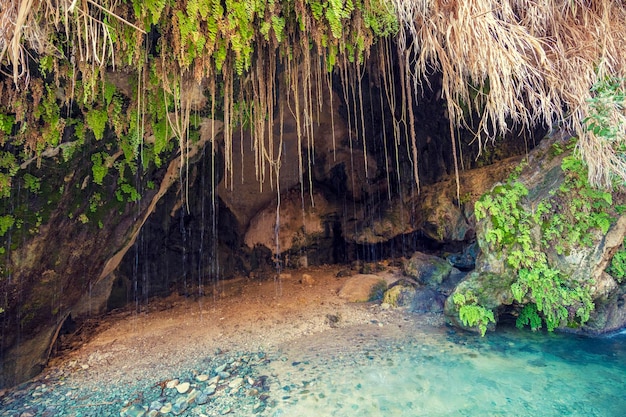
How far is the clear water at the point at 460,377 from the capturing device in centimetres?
379

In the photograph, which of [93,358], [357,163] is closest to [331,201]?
[357,163]

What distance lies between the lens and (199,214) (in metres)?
10.3

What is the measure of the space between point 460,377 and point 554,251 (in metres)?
2.54

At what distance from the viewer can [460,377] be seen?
171 inches

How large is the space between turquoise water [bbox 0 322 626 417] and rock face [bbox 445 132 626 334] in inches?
19.0

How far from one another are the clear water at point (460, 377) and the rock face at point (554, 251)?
468 mm

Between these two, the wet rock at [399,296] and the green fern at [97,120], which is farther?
the wet rock at [399,296]

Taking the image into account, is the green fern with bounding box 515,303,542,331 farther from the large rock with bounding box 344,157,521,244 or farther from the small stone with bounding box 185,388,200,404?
the small stone with bounding box 185,388,200,404

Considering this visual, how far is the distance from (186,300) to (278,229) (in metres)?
3.68

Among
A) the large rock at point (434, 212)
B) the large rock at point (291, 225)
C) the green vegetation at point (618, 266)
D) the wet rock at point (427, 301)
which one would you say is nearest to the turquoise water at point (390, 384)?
the green vegetation at point (618, 266)

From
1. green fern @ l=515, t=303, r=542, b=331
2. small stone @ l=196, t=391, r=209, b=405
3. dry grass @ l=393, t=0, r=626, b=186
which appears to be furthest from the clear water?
dry grass @ l=393, t=0, r=626, b=186

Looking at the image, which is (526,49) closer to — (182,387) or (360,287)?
(360,287)

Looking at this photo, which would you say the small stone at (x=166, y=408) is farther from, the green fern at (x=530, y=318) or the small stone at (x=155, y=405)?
the green fern at (x=530, y=318)

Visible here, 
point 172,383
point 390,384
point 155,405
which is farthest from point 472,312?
point 155,405
